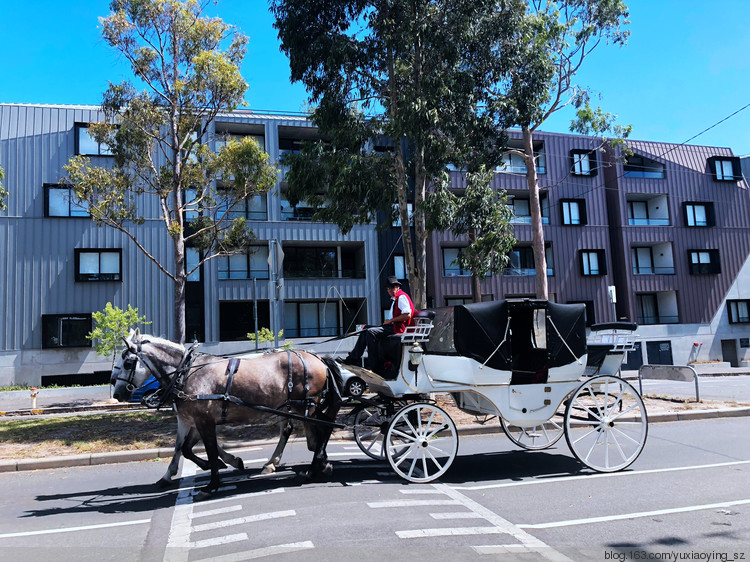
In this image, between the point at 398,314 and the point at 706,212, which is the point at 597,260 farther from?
the point at 398,314

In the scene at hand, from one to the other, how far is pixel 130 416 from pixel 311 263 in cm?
1815

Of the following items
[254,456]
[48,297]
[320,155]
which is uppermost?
[320,155]

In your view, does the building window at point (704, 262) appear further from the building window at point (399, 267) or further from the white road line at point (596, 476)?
the white road line at point (596, 476)

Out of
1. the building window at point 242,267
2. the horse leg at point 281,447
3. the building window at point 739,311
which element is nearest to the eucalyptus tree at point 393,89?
the horse leg at point 281,447

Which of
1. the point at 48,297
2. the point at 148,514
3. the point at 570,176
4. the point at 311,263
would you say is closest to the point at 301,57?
the point at 148,514

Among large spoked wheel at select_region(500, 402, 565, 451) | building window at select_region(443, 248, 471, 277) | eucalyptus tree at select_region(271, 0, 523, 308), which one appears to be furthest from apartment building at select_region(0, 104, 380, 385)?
large spoked wheel at select_region(500, 402, 565, 451)

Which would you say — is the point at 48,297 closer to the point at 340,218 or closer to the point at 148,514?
the point at 340,218

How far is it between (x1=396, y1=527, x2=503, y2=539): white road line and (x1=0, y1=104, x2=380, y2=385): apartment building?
21.0 metres

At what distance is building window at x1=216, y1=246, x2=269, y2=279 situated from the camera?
94.1 ft

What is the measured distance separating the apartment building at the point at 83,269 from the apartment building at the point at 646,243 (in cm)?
1025

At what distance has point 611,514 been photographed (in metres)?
5.46

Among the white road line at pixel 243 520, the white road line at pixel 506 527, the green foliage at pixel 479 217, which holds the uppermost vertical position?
the green foliage at pixel 479 217

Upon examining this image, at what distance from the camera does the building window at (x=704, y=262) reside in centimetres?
3612

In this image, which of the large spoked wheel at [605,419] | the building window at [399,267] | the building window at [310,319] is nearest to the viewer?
the large spoked wheel at [605,419]
